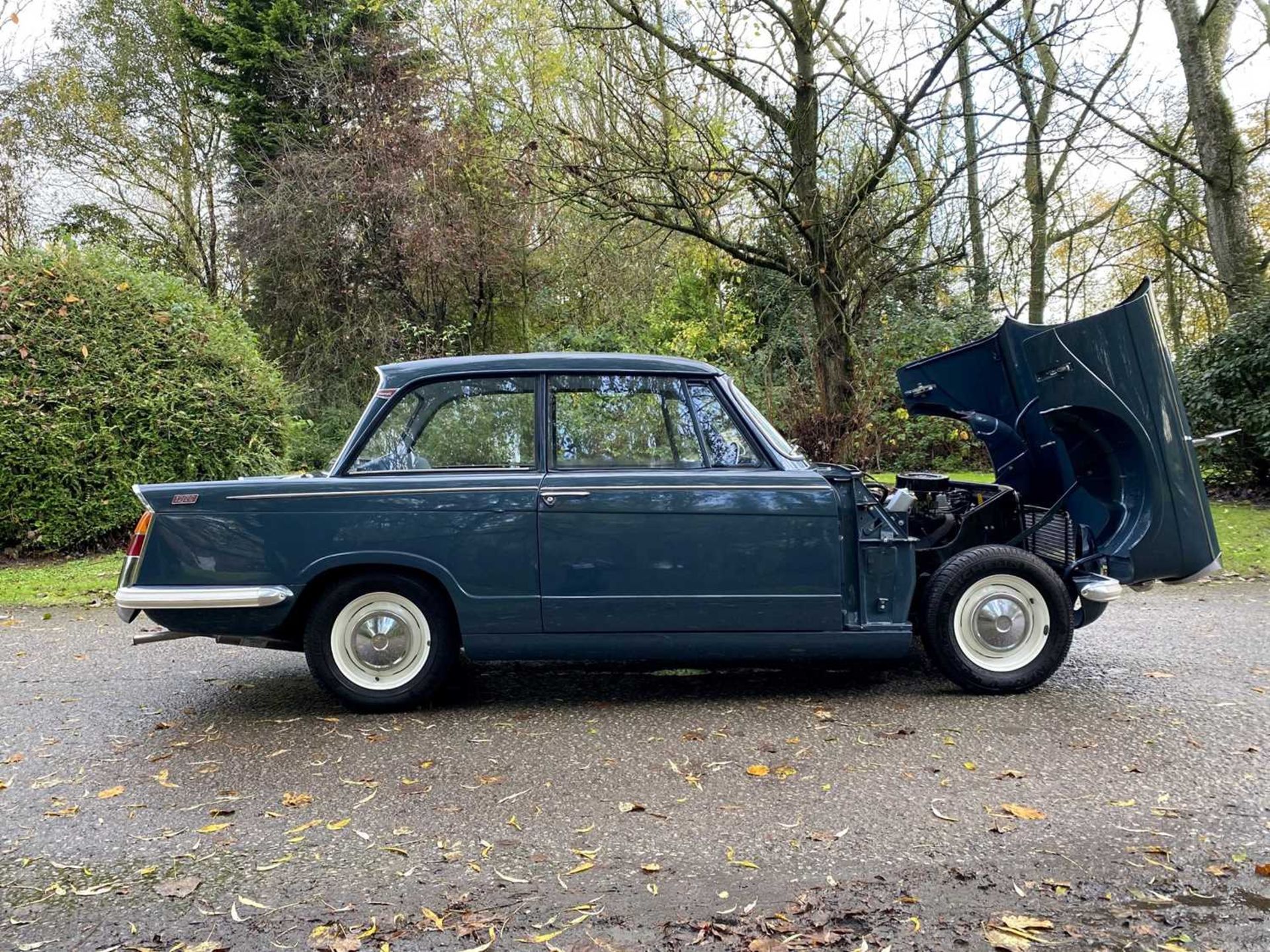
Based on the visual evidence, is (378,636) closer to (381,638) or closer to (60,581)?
(381,638)

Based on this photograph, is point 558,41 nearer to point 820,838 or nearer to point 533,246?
point 533,246

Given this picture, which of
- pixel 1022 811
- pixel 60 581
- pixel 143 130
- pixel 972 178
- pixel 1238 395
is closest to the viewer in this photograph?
pixel 1022 811

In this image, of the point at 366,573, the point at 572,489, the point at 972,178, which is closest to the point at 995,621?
the point at 572,489

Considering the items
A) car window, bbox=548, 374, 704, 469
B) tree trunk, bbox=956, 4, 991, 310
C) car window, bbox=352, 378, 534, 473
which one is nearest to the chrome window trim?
car window, bbox=548, 374, 704, 469

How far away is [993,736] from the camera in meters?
4.03

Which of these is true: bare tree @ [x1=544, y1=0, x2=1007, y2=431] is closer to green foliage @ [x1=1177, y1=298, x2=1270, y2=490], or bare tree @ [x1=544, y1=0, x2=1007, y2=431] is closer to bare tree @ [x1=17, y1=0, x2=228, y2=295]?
green foliage @ [x1=1177, y1=298, x2=1270, y2=490]

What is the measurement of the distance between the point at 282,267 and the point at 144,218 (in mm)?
5971

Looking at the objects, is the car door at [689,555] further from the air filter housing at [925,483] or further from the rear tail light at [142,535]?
the rear tail light at [142,535]

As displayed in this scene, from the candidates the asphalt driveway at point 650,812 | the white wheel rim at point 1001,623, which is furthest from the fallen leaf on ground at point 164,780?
the white wheel rim at point 1001,623

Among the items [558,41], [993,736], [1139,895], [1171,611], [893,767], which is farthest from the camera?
[558,41]

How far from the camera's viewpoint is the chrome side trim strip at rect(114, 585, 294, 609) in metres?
4.28

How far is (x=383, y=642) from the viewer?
4.49m

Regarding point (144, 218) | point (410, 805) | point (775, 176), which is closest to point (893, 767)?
point (410, 805)

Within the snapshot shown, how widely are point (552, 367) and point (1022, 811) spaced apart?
295 cm
